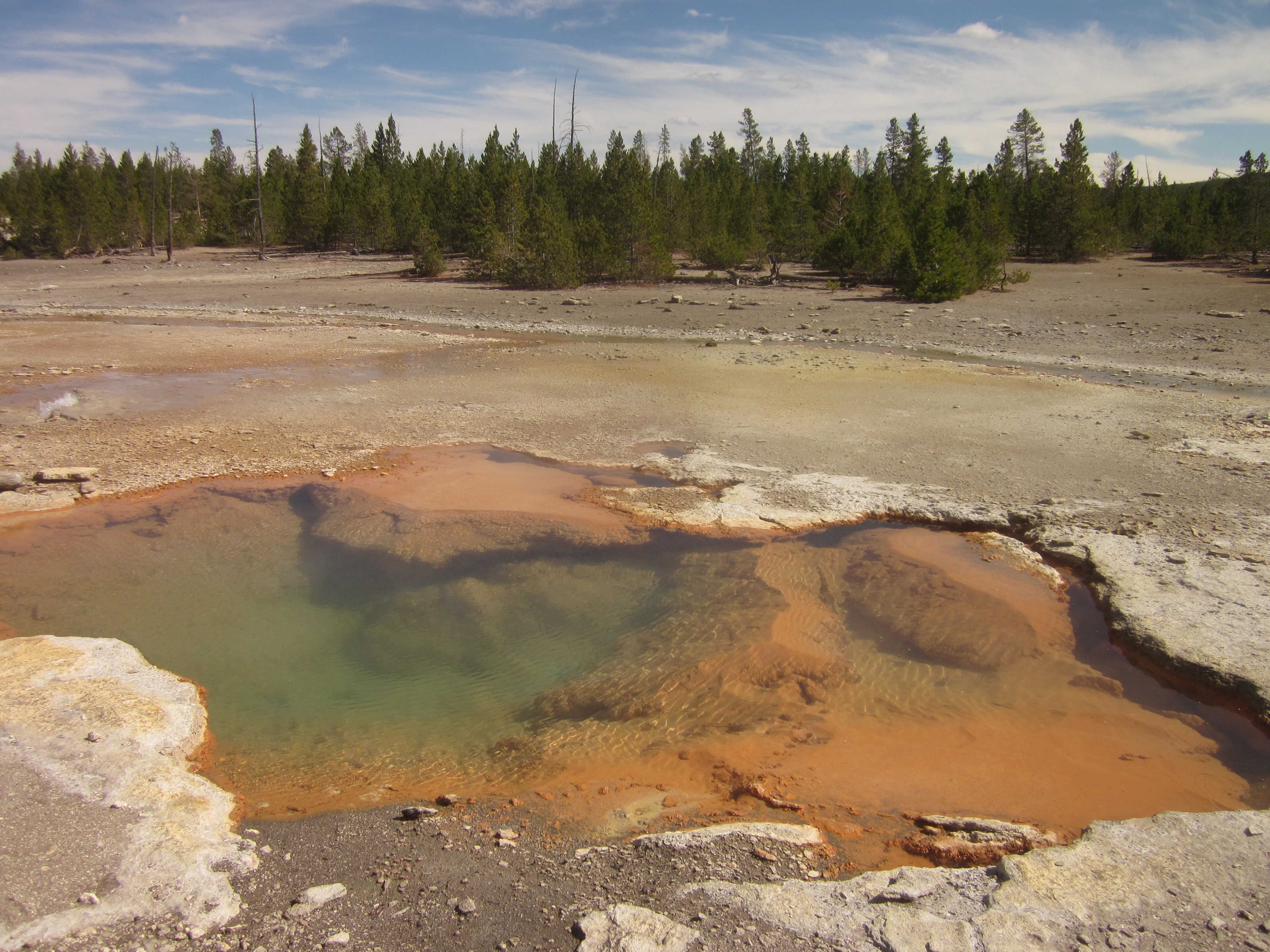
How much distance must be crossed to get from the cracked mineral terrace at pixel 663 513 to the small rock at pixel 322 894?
5cm

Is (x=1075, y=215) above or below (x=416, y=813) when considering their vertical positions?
above

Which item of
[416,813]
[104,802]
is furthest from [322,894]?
[104,802]

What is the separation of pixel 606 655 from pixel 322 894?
2337mm

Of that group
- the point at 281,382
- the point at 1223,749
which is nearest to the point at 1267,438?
the point at 1223,749

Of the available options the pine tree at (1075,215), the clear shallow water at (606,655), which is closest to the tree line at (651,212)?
the pine tree at (1075,215)

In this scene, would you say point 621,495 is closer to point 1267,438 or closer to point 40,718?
point 40,718

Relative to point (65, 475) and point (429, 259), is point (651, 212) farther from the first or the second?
point (65, 475)

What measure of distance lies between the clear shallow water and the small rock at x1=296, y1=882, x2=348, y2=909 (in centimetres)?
66

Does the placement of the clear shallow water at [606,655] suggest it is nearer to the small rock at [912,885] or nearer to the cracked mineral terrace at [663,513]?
the cracked mineral terrace at [663,513]

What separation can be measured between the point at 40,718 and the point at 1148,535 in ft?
23.8

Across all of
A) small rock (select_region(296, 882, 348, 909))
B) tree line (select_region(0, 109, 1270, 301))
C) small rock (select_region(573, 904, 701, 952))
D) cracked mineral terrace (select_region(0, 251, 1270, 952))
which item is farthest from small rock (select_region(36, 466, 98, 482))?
tree line (select_region(0, 109, 1270, 301))

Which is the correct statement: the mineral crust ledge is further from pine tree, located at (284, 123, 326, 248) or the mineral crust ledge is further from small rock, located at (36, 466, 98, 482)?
pine tree, located at (284, 123, 326, 248)

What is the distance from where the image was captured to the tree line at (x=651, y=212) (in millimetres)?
26781

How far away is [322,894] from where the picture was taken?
9.73ft
